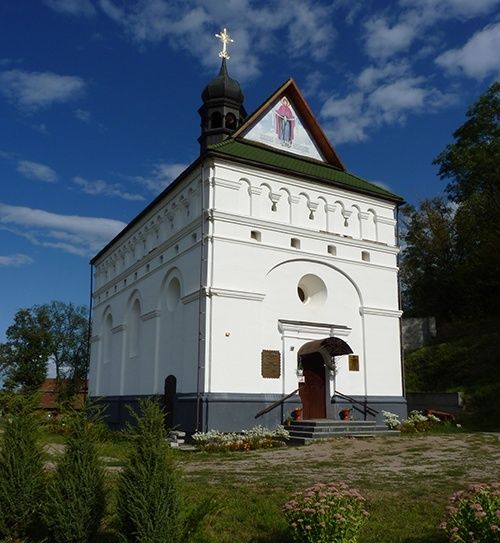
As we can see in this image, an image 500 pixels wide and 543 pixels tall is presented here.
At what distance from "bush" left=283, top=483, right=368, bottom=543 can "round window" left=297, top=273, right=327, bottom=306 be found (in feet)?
45.3

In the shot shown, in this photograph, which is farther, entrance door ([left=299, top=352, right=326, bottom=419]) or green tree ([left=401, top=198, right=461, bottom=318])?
green tree ([left=401, top=198, right=461, bottom=318])

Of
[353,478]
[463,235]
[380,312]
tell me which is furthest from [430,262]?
[353,478]

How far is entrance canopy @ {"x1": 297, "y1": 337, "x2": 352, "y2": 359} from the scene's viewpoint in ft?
60.6

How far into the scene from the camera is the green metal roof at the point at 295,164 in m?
19.6

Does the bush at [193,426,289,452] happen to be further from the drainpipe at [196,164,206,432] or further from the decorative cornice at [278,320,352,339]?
the decorative cornice at [278,320,352,339]

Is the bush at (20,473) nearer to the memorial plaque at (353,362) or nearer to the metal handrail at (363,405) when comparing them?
the metal handrail at (363,405)

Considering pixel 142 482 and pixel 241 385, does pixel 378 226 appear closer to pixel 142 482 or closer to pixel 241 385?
pixel 241 385

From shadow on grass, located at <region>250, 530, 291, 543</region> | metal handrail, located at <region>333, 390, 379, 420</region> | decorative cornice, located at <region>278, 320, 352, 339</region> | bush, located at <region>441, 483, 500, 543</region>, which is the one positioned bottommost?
shadow on grass, located at <region>250, 530, 291, 543</region>

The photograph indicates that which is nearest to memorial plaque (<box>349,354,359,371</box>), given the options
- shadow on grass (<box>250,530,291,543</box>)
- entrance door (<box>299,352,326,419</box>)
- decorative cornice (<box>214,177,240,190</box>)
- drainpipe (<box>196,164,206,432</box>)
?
entrance door (<box>299,352,326,419</box>)

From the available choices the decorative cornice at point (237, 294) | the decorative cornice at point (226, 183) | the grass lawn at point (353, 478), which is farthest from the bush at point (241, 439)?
the decorative cornice at point (226, 183)

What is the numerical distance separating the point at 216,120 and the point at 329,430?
528 inches

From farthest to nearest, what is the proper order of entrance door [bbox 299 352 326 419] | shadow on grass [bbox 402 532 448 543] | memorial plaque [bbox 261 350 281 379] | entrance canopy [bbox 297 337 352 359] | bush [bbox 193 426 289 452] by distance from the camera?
1. entrance door [bbox 299 352 326 419]
2. entrance canopy [bbox 297 337 352 359]
3. memorial plaque [bbox 261 350 281 379]
4. bush [bbox 193 426 289 452]
5. shadow on grass [bbox 402 532 448 543]

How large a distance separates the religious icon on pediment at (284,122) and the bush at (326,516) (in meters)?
17.1

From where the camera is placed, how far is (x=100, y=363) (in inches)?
1115
